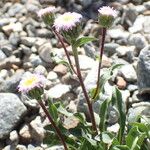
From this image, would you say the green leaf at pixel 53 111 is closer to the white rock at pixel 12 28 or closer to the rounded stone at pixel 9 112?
the rounded stone at pixel 9 112

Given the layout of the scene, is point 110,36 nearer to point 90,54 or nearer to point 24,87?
point 90,54

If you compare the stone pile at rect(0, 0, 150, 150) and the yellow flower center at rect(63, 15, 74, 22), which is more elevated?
the yellow flower center at rect(63, 15, 74, 22)

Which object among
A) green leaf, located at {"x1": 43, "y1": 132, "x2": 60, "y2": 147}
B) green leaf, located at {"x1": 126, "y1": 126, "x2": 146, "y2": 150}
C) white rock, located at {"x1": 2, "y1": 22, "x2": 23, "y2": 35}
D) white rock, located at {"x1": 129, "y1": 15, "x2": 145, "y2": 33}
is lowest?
white rock, located at {"x1": 2, "y1": 22, "x2": 23, "y2": 35}

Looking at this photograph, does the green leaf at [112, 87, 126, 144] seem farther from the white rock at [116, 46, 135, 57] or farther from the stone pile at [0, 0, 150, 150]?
the white rock at [116, 46, 135, 57]

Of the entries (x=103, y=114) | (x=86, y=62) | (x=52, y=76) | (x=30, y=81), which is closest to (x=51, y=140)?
(x=103, y=114)

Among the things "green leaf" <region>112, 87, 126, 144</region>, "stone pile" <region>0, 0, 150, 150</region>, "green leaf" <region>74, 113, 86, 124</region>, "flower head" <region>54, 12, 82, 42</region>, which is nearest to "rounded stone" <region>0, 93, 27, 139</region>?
"stone pile" <region>0, 0, 150, 150</region>

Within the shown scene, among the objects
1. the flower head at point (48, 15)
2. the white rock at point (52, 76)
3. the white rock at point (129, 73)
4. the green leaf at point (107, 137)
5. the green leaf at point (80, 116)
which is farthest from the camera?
the white rock at point (52, 76)

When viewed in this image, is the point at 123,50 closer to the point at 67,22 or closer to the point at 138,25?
the point at 138,25

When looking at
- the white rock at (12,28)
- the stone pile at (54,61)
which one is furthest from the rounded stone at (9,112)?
the white rock at (12,28)

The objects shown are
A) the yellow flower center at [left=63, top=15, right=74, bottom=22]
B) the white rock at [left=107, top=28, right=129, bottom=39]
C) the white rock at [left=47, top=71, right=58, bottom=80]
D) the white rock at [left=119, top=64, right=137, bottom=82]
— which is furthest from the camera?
the white rock at [left=107, top=28, right=129, bottom=39]

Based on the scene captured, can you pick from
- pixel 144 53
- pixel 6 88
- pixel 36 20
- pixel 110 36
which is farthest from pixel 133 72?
pixel 36 20
